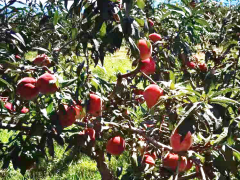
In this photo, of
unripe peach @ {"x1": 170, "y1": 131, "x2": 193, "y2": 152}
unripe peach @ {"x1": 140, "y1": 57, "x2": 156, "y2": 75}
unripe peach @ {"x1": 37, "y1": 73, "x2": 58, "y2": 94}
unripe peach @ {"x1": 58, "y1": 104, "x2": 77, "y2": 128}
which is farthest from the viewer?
unripe peach @ {"x1": 140, "y1": 57, "x2": 156, "y2": 75}

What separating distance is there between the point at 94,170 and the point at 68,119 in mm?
1532

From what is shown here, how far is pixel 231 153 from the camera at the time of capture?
107 centimetres

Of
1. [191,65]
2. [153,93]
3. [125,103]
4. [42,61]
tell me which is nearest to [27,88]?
[42,61]

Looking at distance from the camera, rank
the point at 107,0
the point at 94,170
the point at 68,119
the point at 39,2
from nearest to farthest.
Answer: the point at 107,0
the point at 68,119
the point at 39,2
the point at 94,170

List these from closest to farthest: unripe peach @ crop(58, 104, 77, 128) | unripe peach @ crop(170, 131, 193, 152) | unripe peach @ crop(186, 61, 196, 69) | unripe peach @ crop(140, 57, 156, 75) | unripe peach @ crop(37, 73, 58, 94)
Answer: unripe peach @ crop(170, 131, 193, 152)
unripe peach @ crop(37, 73, 58, 94)
unripe peach @ crop(58, 104, 77, 128)
unripe peach @ crop(140, 57, 156, 75)
unripe peach @ crop(186, 61, 196, 69)

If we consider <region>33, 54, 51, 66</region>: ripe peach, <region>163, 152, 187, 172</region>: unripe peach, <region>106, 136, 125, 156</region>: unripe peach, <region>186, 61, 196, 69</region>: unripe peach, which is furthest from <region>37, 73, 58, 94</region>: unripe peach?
<region>186, 61, 196, 69</region>: unripe peach

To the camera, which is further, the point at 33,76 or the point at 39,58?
the point at 39,58

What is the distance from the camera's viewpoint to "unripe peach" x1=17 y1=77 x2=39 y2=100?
1.16 metres

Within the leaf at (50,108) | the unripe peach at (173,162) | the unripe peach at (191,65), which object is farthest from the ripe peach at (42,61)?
the unripe peach at (191,65)

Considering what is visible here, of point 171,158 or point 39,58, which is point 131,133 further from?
point 39,58

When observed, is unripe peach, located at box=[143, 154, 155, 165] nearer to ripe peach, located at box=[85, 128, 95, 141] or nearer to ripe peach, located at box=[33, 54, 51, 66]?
ripe peach, located at box=[85, 128, 95, 141]

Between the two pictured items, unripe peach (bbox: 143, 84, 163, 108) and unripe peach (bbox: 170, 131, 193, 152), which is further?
unripe peach (bbox: 143, 84, 163, 108)

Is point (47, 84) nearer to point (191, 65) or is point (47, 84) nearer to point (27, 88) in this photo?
point (27, 88)

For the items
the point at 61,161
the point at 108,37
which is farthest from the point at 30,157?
the point at 61,161
